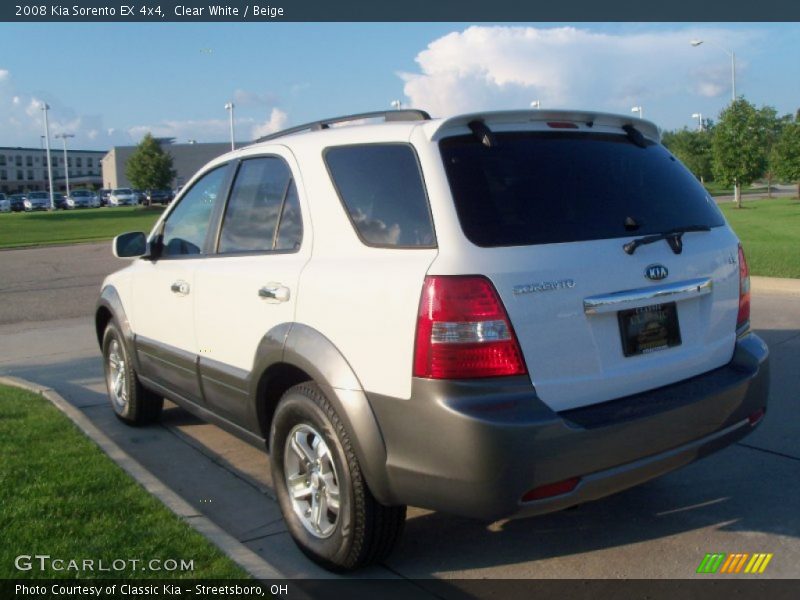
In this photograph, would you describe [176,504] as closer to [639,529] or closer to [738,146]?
[639,529]

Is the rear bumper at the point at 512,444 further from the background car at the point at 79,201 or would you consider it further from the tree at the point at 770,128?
the background car at the point at 79,201

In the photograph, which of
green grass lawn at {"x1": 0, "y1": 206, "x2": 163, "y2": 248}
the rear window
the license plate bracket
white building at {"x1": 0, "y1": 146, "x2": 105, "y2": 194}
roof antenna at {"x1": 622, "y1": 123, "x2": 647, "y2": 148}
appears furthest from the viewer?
white building at {"x1": 0, "y1": 146, "x2": 105, "y2": 194}

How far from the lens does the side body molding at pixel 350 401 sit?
3219mm

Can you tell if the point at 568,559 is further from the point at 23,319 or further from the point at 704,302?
the point at 23,319

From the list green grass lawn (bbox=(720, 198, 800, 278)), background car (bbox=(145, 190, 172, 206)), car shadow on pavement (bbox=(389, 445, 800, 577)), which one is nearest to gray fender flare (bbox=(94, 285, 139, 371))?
car shadow on pavement (bbox=(389, 445, 800, 577))

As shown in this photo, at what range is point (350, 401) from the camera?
329 cm

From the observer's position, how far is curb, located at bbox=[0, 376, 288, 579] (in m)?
3.54

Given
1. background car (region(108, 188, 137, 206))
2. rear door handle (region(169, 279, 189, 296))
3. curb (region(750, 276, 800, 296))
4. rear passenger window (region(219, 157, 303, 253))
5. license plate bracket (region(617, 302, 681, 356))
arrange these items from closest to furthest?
license plate bracket (region(617, 302, 681, 356)) → rear passenger window (region(219, 157, 303, 253)) → rear door handle (region(169, 279, 189, 296)) → curb (region(750, 276, 800, 296)) → background car (region(108, 188, 137, 206))

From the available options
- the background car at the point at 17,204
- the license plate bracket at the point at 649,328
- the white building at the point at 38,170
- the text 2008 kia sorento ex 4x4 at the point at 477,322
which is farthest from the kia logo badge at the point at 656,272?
the white building at the point at 38,170

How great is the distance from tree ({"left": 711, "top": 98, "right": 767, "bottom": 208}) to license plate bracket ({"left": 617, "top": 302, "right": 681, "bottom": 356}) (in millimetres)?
38659

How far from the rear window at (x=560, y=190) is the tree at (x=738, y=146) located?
1510 inches

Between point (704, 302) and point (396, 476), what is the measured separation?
1585mm

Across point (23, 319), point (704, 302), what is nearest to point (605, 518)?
point (704, 302)

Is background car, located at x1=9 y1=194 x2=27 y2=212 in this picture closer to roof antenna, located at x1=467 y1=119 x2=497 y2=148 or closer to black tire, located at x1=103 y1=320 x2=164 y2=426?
black tire, located at x1=103 y1=320 x2=164 y2=426
